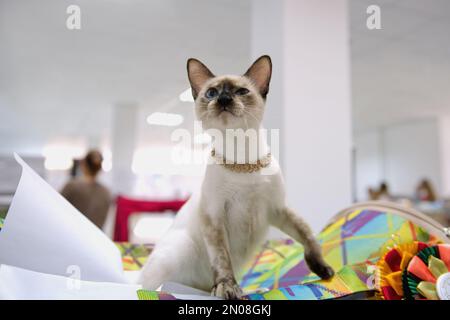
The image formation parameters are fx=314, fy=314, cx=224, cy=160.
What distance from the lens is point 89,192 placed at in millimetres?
926

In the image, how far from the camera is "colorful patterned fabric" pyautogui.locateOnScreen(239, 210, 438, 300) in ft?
1.96

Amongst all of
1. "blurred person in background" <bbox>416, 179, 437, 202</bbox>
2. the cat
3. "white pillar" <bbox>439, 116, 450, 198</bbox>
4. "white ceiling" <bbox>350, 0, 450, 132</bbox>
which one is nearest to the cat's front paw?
the cat

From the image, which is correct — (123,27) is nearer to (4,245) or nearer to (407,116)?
(4,245)

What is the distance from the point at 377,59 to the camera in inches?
31.6

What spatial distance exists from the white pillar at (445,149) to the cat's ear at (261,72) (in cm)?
157

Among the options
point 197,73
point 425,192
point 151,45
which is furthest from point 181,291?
point 425,192

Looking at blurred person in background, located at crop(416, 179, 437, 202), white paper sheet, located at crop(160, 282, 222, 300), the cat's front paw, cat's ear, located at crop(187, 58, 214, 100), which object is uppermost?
cat's ear, located at crop(187, 58, 214, 100)

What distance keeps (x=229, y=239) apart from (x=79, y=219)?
24 centimetres

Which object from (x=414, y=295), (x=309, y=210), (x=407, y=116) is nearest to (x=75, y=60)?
(x=309, y=210)

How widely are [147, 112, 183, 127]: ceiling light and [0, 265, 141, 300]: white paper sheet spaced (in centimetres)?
25

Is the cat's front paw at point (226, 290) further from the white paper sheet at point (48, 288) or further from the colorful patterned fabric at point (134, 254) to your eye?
the colorful patterned fabric at point (134, 254)

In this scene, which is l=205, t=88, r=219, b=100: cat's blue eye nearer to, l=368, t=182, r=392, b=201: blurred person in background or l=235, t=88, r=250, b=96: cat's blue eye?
l=235, t=88, r=250, b=96: cat's blue eye

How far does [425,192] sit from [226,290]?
442 cm

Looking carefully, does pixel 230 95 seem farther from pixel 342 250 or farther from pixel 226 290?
pixel 342 250
